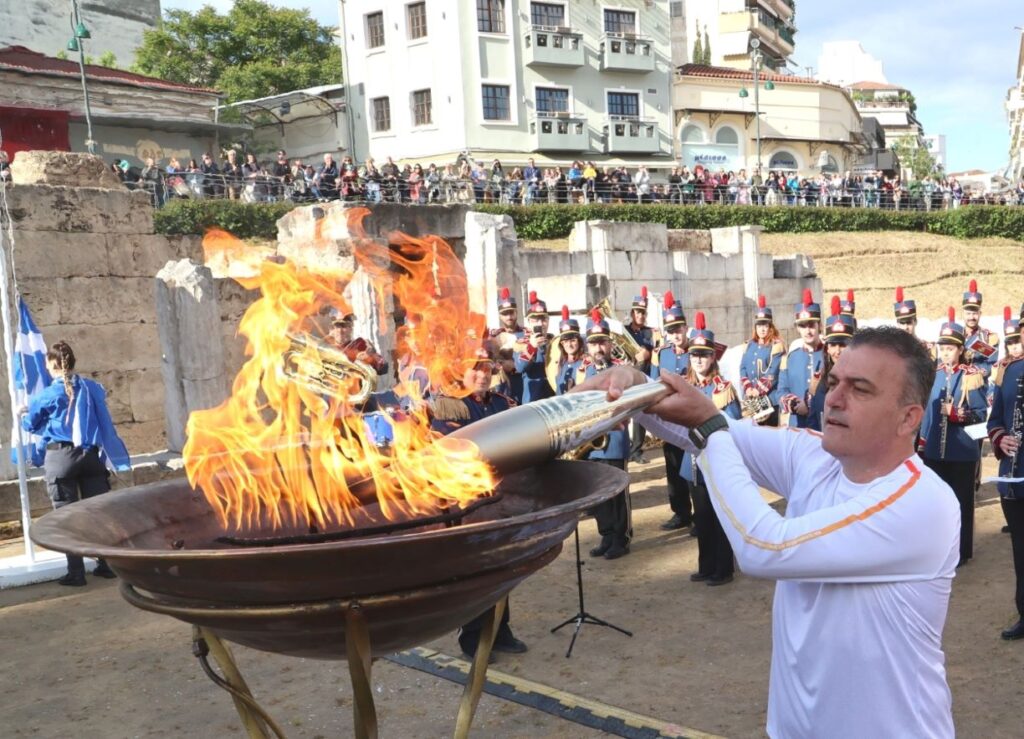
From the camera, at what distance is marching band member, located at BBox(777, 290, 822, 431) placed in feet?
28.1

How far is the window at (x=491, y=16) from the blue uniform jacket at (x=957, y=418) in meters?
30.9

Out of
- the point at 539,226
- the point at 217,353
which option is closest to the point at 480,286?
the point at 217,353

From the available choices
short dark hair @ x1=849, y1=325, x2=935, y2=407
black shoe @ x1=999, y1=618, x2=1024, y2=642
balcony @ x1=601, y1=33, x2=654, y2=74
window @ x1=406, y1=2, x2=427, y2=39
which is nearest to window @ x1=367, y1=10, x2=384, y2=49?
window @ x1=406, y1=2, x2=427, y2=39

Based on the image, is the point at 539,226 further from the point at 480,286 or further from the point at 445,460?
the point at 445,460

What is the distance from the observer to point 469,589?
239 cm

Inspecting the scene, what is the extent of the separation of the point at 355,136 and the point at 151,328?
26167 millimetres

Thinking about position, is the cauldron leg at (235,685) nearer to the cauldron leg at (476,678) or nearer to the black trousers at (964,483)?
the cauldron leg at (476,678)

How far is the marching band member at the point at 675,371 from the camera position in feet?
28.3

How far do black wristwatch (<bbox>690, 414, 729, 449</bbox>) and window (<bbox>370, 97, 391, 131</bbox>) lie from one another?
35.0 meters

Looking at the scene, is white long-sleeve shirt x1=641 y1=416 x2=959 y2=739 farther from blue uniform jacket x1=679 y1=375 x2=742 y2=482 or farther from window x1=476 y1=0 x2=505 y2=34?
window x1=476 y1=0 x2=505 y2=34

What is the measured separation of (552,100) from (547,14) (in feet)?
12.0

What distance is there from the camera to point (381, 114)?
35781mm

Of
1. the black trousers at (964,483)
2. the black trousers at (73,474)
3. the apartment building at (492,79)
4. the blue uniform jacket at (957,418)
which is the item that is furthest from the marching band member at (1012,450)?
the apartment building at (492,79)

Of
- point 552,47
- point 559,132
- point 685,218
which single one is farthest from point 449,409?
point 552,47
